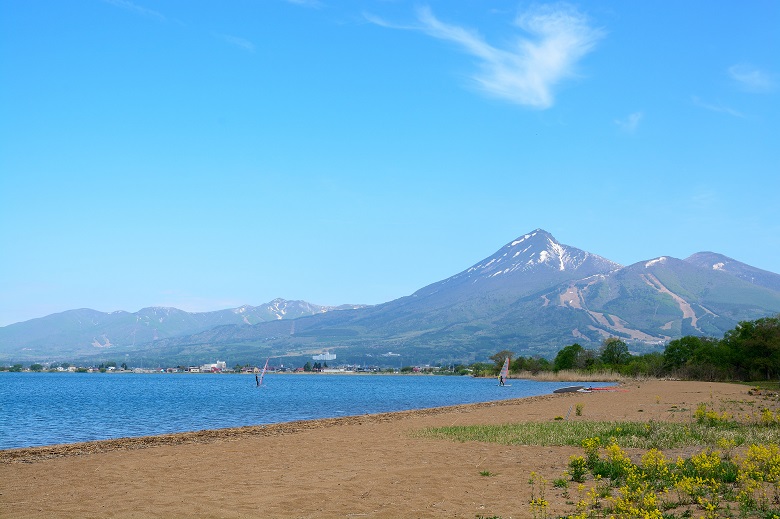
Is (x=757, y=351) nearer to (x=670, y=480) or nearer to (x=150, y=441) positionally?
(x=150, y=441)

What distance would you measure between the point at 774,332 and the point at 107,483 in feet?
280

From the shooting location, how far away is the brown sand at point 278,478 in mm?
13547

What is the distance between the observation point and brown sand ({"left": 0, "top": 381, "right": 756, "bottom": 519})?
1355cm

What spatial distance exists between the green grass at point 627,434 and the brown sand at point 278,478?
1251 millimetres

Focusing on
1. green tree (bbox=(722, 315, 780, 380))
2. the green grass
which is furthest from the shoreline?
green tree (bbox=(722, 315, 780, 380))

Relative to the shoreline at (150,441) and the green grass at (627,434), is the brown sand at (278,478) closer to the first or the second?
the shoreline at (150,441)

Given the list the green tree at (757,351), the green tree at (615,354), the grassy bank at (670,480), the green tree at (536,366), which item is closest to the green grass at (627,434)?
the grassy bank at (670,480)

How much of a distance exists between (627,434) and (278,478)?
11.2 metres

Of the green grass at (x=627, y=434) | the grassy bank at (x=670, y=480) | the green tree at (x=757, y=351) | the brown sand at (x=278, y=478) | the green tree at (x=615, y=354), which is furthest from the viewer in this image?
the green tree at (x=615, y=354)

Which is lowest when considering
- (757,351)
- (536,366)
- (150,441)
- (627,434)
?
(536,366)

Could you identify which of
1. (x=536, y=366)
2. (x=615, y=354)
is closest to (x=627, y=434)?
(x=615, y=354)

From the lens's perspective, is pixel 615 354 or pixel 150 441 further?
pixel 615 354

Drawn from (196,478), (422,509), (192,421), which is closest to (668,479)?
(422,509)

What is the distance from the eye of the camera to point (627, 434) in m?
22.0
